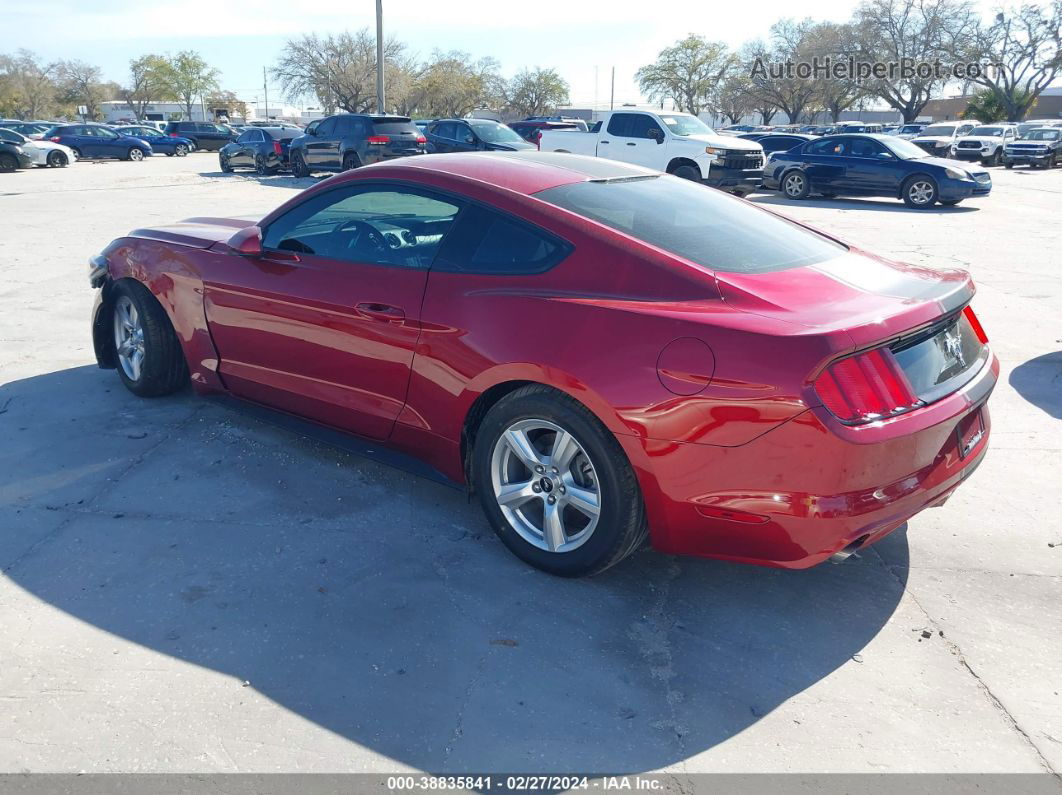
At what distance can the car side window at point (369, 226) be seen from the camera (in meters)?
3.79

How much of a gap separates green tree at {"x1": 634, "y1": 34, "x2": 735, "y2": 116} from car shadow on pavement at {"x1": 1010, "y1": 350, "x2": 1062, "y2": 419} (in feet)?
251

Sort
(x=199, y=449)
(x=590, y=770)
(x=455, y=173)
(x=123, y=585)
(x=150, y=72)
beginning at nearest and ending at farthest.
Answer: (x=590, y=770) → (x=123, y=585) → (x=455, y=173) → (x=199, y=449) → (x=150, y=72)

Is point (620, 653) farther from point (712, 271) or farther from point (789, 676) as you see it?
point (712, 271)

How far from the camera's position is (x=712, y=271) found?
10.4ft

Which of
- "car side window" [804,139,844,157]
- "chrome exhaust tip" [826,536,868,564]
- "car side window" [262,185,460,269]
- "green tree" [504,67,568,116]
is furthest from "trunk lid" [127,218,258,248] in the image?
"green tree" [504,67,568,116]

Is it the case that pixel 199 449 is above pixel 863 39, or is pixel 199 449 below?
below

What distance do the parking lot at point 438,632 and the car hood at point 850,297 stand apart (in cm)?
113

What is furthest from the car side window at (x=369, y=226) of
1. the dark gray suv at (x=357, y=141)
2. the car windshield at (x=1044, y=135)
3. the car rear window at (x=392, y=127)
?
the car windshield at (x=1044, y=135)

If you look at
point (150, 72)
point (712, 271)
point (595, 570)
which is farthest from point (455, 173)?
point (150, 72)

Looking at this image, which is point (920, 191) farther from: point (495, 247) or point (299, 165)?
point (495, 247)

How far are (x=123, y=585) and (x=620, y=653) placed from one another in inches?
77.0

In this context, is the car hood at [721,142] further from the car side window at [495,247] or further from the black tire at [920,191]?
the car side window at [495,247]

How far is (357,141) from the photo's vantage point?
21766 millimetres

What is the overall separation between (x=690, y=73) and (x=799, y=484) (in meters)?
81.8
